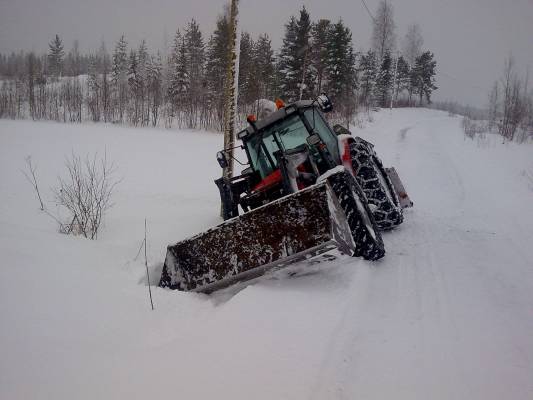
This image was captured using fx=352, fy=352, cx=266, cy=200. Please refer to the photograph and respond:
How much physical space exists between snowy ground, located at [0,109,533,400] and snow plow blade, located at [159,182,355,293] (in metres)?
0.23

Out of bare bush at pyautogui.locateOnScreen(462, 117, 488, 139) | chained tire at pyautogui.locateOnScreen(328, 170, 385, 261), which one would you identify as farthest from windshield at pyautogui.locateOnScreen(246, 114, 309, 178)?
bare bush at pyautogui.locateOnScreen(462, 117, 488, 139)

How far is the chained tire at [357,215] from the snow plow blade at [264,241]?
202 mm

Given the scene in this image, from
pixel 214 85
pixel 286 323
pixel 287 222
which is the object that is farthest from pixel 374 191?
pixel 214 85

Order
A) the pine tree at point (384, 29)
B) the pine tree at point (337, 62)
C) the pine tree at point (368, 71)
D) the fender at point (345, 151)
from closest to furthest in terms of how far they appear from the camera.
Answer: the fender at point (345, 151), the pine tree at point (337, 62), the pine tree at point (384, 29), the pine tree at point (368, 71)

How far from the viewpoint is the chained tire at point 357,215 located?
11.5 ft

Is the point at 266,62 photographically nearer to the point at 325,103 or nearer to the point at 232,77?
the point at 232,77

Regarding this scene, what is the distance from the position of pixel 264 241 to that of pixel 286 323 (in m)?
0.89

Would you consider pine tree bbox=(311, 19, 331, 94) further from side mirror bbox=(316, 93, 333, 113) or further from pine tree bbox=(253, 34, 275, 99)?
side mirror bbox=(316, 93, 333, 113)

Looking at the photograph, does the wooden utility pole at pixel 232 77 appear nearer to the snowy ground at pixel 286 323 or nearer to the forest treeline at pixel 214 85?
the snowy ground at pixel 286 323

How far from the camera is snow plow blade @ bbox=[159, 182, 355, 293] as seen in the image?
319 centimetres

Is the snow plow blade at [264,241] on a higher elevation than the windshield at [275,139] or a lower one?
lower

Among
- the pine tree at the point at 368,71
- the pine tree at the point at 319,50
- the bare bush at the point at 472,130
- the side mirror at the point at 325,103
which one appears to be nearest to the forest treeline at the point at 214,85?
the pine tree at the point at 319,50

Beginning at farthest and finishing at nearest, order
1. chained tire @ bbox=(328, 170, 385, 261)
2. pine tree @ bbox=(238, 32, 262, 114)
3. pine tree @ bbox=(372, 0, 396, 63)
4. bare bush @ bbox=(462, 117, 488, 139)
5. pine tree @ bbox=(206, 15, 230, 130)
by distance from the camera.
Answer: pine tree @ bbox=(372, 0, 396, 63), pine tree @ bbox=(206, 15, 230, 130), pine tree @ bbox=(238, 32, 262, 114), bare bush @ bbox=(462, 117, 488, 139), chained tire @ bbox=(328, 170, 385, 261)

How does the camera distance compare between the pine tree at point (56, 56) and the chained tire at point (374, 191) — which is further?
the pine tree at point (56, 56)
